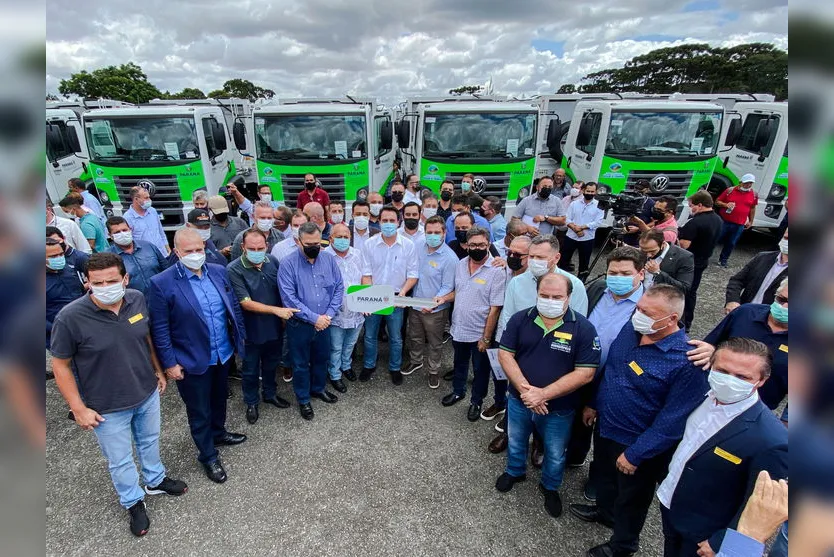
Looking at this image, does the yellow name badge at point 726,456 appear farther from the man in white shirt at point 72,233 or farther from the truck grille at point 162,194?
the truck grille at point 162,194

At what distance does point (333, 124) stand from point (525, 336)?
21.9 ft

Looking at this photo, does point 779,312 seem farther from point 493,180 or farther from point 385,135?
point 385,135

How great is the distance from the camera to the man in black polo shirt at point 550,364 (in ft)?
9.33

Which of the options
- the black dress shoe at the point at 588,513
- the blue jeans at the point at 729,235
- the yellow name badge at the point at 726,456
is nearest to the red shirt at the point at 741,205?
the blue jeans at the point at 729,235

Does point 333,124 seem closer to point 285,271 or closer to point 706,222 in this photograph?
point 285,271

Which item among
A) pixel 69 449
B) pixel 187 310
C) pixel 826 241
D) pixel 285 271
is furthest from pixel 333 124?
pixel 826 241

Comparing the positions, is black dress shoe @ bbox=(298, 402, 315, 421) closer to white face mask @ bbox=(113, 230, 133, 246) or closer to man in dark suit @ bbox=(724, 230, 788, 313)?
white face mask @ bbox=(113, 230, 133, 246)

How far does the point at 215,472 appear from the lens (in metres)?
3.50

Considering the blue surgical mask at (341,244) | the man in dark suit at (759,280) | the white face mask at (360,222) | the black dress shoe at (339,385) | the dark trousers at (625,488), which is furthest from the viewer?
the white face mask at (360,222)

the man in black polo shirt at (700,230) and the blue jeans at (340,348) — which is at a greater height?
the man in black polo shirt at (700,230)

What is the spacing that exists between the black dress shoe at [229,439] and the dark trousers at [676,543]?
3.38 metres

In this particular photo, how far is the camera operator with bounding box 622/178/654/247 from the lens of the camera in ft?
17.3

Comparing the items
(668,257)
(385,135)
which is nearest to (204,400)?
(668,257)

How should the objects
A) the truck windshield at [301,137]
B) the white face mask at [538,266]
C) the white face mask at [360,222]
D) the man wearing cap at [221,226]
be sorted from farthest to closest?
the truck windshield at [301,137] → the man wearing cap at [221,226] → the white face mask at [360,222] → the white face mask at [538,266]
